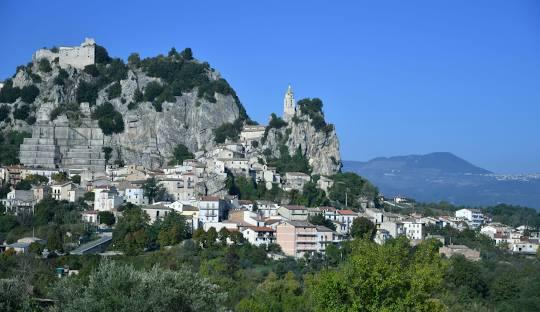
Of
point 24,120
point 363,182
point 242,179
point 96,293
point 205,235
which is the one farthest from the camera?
point 24,120

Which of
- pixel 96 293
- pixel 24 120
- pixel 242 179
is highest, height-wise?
pixel 24 120

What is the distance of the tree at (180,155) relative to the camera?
243 feet

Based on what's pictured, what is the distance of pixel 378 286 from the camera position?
24.2 metres

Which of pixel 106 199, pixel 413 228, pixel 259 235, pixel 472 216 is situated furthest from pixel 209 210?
pixel 472 216

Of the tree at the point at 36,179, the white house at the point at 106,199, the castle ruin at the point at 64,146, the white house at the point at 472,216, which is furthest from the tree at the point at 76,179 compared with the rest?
the white house at the point at 472,216

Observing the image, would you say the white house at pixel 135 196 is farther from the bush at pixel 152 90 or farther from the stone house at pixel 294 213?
the bush at pixel 152 90

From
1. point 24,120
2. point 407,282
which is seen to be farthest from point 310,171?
point 407,282

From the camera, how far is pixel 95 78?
83500 millimetres

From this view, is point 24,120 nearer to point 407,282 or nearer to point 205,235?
point 205,235

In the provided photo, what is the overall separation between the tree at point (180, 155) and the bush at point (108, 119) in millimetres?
4792

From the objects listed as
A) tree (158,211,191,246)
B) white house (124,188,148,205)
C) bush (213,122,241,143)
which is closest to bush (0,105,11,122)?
bush (213,122,241,143)

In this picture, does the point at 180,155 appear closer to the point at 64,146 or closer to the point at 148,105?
the point at 148,105

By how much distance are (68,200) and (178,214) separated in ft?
30.3

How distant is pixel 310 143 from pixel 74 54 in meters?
23.4
